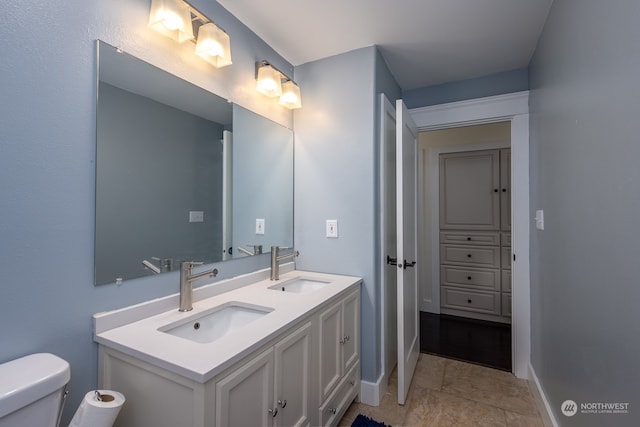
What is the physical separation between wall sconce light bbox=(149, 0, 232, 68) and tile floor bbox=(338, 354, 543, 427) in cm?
207

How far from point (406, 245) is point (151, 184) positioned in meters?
1.55

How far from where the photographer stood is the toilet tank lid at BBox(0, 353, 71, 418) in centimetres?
70

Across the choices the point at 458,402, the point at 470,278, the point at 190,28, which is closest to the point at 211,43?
the point at 190,28

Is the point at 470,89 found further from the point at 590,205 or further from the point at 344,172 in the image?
the point at 590,205

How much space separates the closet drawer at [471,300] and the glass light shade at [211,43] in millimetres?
3275

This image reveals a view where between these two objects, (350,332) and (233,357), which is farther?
(350,332)

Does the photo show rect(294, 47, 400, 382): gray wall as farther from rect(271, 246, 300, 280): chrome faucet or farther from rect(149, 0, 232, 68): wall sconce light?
rect(149, 0, 232, 68): wall sconce light

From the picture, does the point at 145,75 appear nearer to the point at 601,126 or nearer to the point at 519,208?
the point at 601,126

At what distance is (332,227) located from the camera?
201 centimetres

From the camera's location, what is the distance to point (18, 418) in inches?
28.3

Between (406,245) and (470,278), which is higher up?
(406,245)

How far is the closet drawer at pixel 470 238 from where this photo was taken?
3.28m


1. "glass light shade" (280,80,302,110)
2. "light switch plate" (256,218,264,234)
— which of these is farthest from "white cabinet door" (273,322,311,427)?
"glass light shade" (280,80,302,110)

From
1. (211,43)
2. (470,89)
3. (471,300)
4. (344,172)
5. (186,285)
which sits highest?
(470,89)
